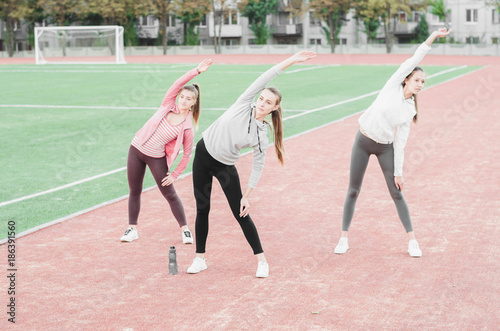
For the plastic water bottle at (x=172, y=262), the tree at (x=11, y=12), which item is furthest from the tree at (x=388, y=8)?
the plastic water bottle at (x=172, y=262)

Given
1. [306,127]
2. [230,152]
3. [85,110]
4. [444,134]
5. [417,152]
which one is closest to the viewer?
[230,152]

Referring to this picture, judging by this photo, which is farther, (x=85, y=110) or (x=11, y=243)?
A: (x=85, y=110)

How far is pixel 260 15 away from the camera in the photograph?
3297 inches

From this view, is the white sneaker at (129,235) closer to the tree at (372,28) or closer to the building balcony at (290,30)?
the tree at (372,28)

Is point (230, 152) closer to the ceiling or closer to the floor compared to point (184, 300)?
closer to the ceiling

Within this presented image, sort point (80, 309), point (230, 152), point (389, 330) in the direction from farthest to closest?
1. point (230, 152)
2. point (80, 309)
3. point (389, 330)

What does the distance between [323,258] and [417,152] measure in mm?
7071

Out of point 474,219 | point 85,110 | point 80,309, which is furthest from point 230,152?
point 85,110

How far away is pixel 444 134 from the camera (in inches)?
642

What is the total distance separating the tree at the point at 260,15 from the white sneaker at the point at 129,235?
249 feet

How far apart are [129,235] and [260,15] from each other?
77.9 metres

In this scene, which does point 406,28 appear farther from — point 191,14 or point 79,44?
point 79,44

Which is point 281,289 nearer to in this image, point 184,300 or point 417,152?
point 184,300

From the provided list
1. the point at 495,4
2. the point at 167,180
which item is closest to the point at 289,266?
the point at 167,180
